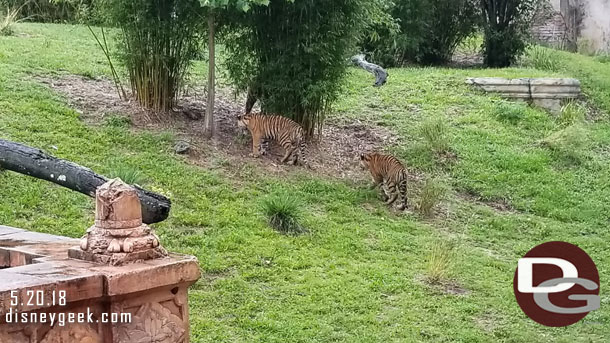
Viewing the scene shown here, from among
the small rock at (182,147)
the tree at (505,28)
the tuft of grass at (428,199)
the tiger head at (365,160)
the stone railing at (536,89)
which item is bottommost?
the tuft of grass at (428,199)

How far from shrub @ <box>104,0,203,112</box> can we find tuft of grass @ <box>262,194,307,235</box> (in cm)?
320

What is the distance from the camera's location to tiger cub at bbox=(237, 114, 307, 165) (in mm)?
10250

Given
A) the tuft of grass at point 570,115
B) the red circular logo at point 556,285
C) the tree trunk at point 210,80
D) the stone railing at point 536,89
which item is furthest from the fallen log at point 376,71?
the red circular logo at point 556,285

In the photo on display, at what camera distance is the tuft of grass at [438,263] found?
7.43m

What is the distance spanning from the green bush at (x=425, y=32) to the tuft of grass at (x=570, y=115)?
4052 millimetres

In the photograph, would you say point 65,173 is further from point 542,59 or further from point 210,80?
point 542,59

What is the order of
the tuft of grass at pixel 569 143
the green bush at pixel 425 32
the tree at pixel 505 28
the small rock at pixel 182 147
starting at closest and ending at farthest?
the small rock at pixel 182 147
the tuft of grass at pixel 569 143
the green bush at pixel 425 32
the tree at pixel 505 28

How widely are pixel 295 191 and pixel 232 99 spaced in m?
3.82

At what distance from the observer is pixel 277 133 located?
10.3 m

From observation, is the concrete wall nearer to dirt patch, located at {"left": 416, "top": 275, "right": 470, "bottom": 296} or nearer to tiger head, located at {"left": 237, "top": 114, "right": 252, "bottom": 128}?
tiger head, located at {"left": 237, "top": 114, "right": 252, "bottom": 128}

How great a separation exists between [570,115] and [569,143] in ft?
5.15

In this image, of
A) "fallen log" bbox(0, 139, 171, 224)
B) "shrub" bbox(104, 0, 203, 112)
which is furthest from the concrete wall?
"fallen log" bbox(0, 139, 171, 224)

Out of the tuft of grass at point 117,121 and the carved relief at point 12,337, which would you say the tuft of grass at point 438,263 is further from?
the carved relief at point 12,337

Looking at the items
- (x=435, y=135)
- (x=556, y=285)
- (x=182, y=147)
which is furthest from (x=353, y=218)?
(x=435, y=135)
